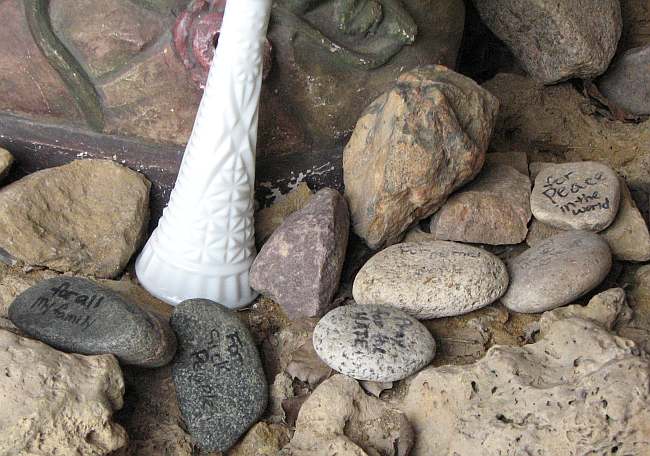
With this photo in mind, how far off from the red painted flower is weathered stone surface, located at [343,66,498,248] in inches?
10.2

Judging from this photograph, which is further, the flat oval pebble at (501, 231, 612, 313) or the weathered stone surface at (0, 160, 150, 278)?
the weathered stone surface at (0, 160, 150, 278)

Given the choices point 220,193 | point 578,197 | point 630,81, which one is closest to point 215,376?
point 220,193

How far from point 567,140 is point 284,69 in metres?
0.84

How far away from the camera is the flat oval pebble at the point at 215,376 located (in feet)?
4.36

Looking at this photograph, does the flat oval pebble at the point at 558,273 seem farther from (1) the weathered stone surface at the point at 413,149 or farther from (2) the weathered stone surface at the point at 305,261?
(2) the weathered stone surface at the point at 305,261

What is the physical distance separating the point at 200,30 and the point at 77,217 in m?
0.45

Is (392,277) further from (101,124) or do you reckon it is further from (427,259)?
(101,124)

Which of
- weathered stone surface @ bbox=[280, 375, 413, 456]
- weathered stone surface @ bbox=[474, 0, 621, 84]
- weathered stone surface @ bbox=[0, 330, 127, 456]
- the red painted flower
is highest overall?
the red painted flower

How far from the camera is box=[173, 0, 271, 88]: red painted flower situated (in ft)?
5.11

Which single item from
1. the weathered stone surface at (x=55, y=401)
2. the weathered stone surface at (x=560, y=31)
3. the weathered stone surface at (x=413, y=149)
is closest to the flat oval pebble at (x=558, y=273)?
the weathered stone surface at (x=413, y=149)

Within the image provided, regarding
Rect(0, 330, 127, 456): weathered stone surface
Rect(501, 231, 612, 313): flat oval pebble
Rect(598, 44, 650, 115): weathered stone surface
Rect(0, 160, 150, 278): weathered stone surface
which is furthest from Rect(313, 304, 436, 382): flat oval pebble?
Rect(598, 44, 650, 115): weathered stone surface

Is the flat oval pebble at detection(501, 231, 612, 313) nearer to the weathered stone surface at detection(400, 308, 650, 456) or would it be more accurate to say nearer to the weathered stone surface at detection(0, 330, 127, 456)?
the weathered stone surface at detection(400, 308, 650, 456)

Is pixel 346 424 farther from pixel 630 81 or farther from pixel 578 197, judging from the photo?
pixel 630 81

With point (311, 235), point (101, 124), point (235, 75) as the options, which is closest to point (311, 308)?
point (311, 235)
